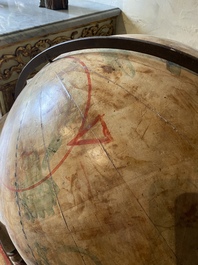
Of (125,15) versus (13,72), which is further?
(125,15)

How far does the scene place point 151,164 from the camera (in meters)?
0.56

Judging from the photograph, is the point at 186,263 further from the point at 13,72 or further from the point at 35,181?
the point at 13,72

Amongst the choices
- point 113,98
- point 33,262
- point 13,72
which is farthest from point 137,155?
point 13,72

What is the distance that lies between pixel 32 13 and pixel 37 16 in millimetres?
73

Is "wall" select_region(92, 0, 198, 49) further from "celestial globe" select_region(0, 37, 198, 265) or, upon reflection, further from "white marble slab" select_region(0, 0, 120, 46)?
"celestial globe" select_region(0, 37, 198, 265)

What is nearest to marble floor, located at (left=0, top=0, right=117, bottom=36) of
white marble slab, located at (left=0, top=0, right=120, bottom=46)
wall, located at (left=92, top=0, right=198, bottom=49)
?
white marble slab, located at (left=0, top=0, right=120, bottom=46)

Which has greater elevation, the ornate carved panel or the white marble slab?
the white marble slab

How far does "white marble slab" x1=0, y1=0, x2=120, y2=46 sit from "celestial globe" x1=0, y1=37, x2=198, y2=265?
31.7 inches

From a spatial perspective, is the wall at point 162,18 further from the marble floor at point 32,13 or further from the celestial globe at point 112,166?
the celestial globe at point 112,166

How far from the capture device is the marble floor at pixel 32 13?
142 cm

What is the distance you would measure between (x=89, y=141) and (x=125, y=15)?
139 centimetres

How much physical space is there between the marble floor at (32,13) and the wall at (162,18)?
15cm

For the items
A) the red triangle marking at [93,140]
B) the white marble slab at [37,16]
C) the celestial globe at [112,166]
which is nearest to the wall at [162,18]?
the white marble slab at [37,16]

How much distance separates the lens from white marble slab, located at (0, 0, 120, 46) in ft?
4.49
